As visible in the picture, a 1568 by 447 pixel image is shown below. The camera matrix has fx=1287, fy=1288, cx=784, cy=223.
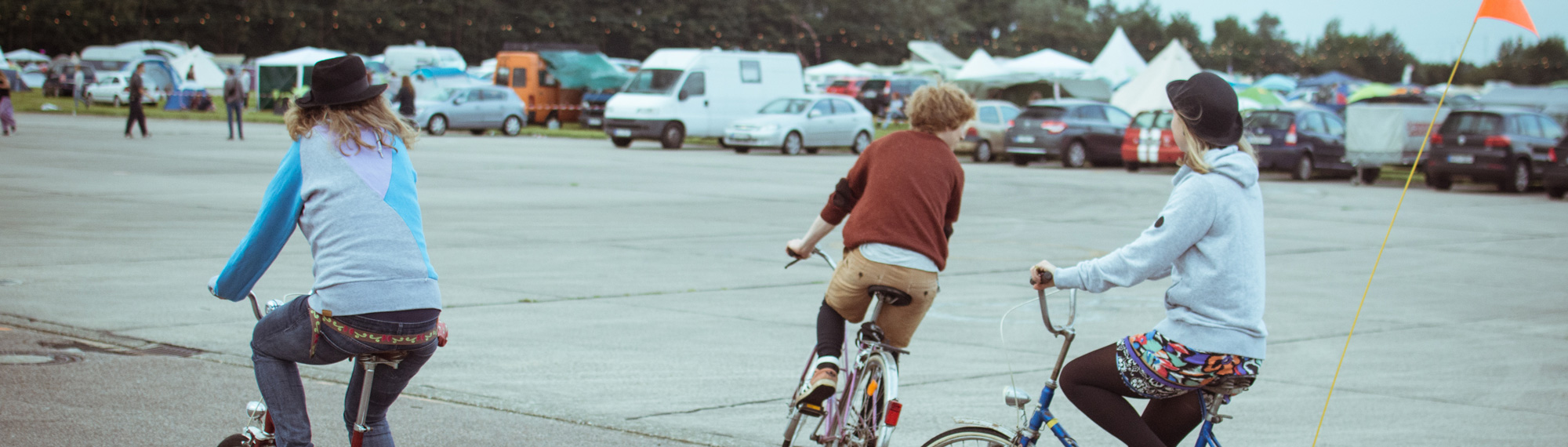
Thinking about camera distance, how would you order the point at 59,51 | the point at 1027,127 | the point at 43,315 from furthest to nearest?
the point at 59,51
the point at 1027,127
the point at 43,315

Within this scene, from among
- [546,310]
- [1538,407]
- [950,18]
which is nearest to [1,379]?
[546,310]

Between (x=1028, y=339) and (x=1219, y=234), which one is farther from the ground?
(x=1219, y=234)

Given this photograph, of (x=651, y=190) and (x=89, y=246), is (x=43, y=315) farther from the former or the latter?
(x=651, y=190)

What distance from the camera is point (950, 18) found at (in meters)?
106

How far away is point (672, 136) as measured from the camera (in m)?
29.4

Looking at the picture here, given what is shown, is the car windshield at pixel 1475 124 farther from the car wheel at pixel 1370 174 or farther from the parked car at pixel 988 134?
the parked car at pixel 988 134

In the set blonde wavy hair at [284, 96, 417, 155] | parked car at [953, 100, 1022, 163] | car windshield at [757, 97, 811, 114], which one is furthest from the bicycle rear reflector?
car windshield at [757, 97, 811, 114]

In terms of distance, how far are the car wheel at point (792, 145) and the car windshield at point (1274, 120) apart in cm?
939

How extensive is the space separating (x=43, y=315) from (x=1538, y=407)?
306 inches

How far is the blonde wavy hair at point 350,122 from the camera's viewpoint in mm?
3188

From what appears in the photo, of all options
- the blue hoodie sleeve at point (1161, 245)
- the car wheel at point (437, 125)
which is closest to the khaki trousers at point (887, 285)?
the blue hoodie sleeve at point (1161, 245)

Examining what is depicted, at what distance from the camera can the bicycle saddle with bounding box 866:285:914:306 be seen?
423cm

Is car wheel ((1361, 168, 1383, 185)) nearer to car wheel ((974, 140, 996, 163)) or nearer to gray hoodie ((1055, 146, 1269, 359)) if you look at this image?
car wheel ((974, 140, 996, 163))

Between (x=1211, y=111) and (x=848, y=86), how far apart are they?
49.9 m
